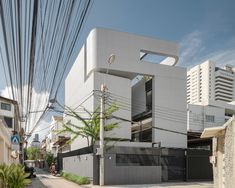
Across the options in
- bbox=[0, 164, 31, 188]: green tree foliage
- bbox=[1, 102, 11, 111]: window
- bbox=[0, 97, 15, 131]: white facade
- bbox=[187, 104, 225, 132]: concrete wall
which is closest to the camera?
bbox=[0, 164, 31, 188]: green tree foliage

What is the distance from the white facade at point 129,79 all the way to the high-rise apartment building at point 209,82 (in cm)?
5943

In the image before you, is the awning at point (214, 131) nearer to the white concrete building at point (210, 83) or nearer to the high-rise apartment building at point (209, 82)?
the white concrete building at point (210, 83)

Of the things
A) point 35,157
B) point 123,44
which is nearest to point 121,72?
point 123,44

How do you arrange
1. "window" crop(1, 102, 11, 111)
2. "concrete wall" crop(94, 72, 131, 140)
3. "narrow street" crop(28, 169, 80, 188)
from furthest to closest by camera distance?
"window" crop(1, 102, 11, 111)
"concrete wall" crop(94, 72, 131, 140)
"narrow street" crop(28, 169, 80, 188)

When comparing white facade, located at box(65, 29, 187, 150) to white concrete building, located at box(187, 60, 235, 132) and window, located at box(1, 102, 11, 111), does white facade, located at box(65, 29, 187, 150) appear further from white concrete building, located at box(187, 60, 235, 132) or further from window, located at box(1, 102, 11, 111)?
white concrete building, located at box(187, 60, 235, 132)

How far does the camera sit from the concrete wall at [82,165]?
29.1 meters

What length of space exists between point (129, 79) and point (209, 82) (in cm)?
6955

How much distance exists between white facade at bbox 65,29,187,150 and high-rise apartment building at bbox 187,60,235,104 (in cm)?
5943

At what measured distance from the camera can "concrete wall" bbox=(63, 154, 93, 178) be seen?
1144 inches

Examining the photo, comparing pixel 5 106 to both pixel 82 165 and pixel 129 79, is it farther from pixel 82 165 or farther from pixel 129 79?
pixel 82 165

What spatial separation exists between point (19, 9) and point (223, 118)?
203 ft

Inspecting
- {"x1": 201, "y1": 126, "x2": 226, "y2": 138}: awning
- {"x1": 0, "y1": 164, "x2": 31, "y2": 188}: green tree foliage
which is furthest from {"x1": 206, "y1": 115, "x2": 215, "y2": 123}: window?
{"x1": 0, "y1": 164, "x2": 31, "y2": 188}: green tree foliage

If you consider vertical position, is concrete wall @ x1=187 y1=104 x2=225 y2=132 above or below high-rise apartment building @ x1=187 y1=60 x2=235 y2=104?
below

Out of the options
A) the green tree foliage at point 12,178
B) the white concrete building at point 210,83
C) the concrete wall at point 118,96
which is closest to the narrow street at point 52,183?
the concrete wall at point 118,96
